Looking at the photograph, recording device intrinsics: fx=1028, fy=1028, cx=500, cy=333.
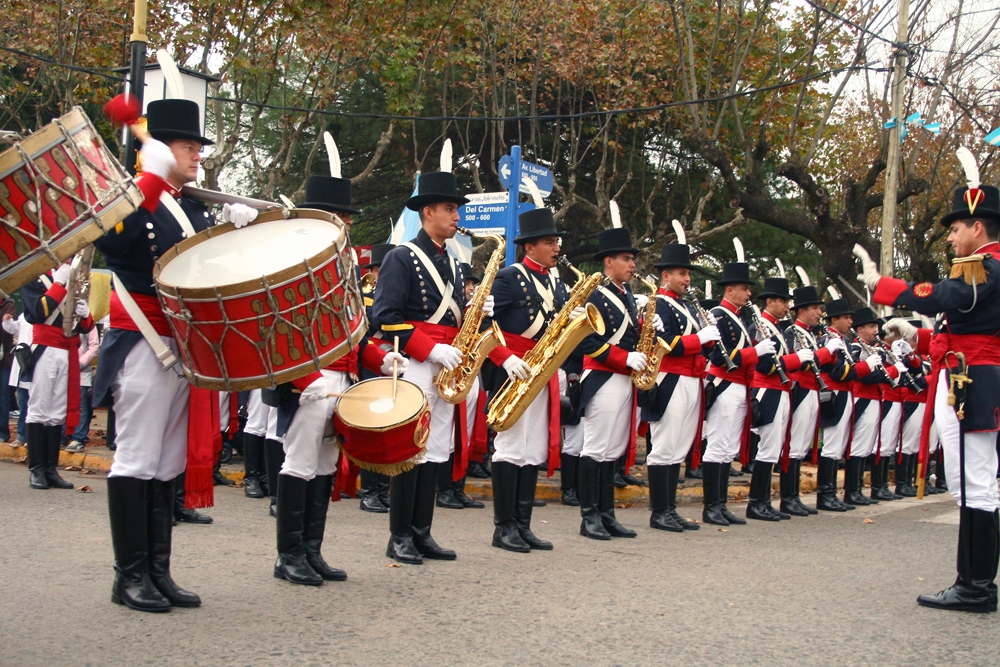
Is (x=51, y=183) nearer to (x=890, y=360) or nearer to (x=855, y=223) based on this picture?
(x=890, y=360)

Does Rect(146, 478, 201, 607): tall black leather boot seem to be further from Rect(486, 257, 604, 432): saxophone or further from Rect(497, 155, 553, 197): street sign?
Rect(497, 155, 553, 197): street sign

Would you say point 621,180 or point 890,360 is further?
point 621,180

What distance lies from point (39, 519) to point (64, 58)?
440 inches

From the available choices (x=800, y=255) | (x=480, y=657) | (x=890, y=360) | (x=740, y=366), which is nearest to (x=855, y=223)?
(x=800, y=255)

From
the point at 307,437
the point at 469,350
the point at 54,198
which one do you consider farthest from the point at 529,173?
the point at 54,198

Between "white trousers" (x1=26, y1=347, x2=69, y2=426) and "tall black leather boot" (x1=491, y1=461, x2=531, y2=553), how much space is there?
15.4 ft

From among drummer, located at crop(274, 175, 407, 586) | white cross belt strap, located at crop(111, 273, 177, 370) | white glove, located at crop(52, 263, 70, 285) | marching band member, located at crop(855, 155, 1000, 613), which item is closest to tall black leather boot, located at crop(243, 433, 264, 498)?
white glove, located at crop(52, 263, 70, 285)

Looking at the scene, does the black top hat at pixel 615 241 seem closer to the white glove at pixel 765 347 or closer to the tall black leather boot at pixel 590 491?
the tall black leather boot at pixel 590 491

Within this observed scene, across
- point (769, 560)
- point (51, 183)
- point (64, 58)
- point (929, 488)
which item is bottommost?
point (929, 488)

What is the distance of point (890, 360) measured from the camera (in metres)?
12.0

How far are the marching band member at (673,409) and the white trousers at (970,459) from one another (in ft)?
8.68

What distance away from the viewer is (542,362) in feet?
23.0

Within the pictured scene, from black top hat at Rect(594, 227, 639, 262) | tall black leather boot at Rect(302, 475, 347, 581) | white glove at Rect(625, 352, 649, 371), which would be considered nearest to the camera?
tall black leather boot at Rect(302, 475, 347, 581)

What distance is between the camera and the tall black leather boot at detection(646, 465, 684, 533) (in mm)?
8422
